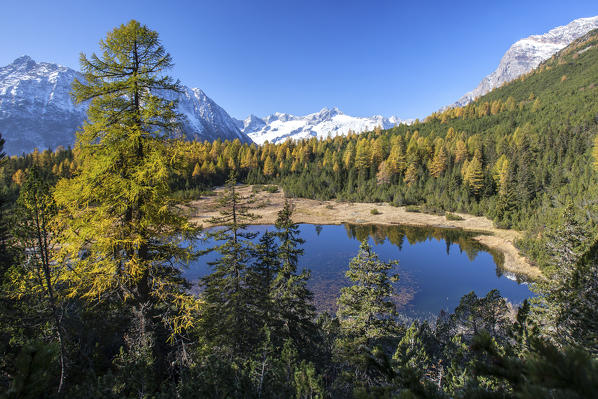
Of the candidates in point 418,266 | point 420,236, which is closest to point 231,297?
point 418,266

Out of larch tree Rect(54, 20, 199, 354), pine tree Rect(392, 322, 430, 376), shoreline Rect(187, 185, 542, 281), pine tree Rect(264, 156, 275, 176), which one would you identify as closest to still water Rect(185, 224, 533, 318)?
shoreline Rect(187, 185, 542, 281)

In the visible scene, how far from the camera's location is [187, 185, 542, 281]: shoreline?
29.0m

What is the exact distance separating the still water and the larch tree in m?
8.74

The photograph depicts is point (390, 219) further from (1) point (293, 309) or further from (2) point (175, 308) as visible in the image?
(2) point (175, 308)

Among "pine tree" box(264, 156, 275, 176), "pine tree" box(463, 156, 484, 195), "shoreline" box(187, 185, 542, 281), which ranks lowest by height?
"shoreline" box(187, 185, 542, 281)

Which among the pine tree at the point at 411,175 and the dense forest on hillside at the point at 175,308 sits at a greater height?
the pine tree at the point at 411,175

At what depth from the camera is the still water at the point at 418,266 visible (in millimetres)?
21094

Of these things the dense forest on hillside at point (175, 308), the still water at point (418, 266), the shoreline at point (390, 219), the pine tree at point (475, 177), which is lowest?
the still water at point (418, 266)

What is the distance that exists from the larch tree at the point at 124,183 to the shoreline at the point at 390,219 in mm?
18237

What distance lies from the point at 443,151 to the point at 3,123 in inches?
10744

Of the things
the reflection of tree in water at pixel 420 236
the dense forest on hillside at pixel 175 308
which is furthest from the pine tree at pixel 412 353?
the reflection of tree in water at pixel 420 236

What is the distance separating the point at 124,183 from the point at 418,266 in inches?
1122

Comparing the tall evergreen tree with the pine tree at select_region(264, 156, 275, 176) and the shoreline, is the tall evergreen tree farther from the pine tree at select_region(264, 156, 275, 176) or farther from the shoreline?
the pine tree at select_region(264, 156, 275, 176)

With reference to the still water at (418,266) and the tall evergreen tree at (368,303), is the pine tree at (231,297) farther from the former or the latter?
the still water at (418,266)
